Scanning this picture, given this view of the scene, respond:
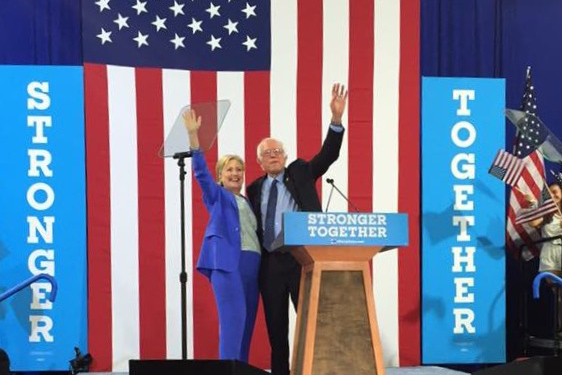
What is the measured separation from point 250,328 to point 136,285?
1528 mm

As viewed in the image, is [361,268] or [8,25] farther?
[8,25]

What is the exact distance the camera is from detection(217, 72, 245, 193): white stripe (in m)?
4.91

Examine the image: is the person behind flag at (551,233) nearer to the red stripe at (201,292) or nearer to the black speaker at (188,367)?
the red stripe at (201,292)

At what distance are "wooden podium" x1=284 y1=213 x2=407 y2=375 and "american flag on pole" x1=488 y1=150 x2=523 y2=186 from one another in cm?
220

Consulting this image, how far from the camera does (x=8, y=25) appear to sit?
4.84 metres

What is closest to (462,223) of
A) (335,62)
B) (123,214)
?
(335,62)

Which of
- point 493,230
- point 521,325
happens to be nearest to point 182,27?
point 493,230

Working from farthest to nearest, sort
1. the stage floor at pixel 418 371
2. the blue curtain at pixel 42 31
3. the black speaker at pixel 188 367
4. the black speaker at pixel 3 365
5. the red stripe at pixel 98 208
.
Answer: the blue curtain at pixel 42 31
the red stripe at pixel 98 208
the stage floor at pixel 418 371
the black speaker at pixel 188 367
the black speaker at pixel 3 365

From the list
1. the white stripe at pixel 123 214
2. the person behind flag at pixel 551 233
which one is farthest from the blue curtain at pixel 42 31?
the person behind flag at pixel 551 233

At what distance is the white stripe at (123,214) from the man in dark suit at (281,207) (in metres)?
1.49

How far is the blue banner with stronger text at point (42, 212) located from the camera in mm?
4652

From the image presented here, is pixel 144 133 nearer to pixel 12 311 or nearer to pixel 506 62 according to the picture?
pixel 12 311

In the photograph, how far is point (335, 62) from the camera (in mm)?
5012

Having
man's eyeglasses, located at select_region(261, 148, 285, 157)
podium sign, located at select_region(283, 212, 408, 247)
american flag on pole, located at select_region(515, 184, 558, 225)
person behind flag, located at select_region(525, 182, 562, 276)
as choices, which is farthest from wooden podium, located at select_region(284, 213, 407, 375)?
person behind flag, located at select_region(525, 182, 562, 276)
